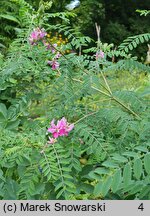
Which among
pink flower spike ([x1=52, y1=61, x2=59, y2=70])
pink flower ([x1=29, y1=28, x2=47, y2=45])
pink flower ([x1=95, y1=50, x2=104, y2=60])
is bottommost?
pink flower spike ([x1=52, y1=61, x2=59, y2=70])

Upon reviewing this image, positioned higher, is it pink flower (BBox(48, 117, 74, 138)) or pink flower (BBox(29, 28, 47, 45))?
pink flower (BBox(29, 28, 47, 45))

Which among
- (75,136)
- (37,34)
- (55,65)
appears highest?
(37,34)

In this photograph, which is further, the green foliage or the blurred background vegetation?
the blurred background vegetation

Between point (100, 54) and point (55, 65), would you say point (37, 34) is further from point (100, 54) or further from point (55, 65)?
point (100, 54)

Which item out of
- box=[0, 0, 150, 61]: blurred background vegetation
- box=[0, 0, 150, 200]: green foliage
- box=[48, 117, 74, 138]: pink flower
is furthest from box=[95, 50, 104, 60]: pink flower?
box=[0, 0, 150, 61]: blurred background vegetation

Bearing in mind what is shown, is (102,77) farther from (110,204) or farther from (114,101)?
(110,204)

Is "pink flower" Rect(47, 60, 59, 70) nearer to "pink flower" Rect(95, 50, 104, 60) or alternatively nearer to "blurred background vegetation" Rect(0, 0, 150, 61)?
"pink flower" Rect(95, 50, 104, 60)

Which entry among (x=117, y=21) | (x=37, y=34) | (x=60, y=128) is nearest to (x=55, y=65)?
(x=37, y=34)

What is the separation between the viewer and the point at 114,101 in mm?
1724

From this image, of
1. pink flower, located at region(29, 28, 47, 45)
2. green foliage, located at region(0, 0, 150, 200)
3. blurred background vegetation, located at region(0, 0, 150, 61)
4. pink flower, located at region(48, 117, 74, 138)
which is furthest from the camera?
blurred background vegetation, located at region(0, 0, 150, 61)

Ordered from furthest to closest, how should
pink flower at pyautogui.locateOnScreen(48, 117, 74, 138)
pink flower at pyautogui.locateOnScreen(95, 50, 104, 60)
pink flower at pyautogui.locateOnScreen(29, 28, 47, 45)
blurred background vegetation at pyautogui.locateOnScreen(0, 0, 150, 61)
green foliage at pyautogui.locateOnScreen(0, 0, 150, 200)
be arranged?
1. blurred background vegetation at pyautogui.locateOnScreen(0, 0, 150, 61)
2. pink flower at pyautogui.locateOnScreen(95, 50, 104, 60)
3. pink flower at pyautogui.locateOnScreen(29, 28, 47, 45)
4. pink flower at pyautogui.locateOnScreen(48, 117, 74, 138)
5. green foliage at pyautogui.locateOnScreen(0, 0, 150, 200)

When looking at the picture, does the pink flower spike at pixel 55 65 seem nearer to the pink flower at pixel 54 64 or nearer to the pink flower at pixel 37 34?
the pink flower at pixel 54 64

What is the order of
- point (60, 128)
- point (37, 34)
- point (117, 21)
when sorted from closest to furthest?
point (60, 128) < point (37, 34) < point (117, 21)

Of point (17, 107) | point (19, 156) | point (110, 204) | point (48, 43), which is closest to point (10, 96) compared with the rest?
point (17, 107)
